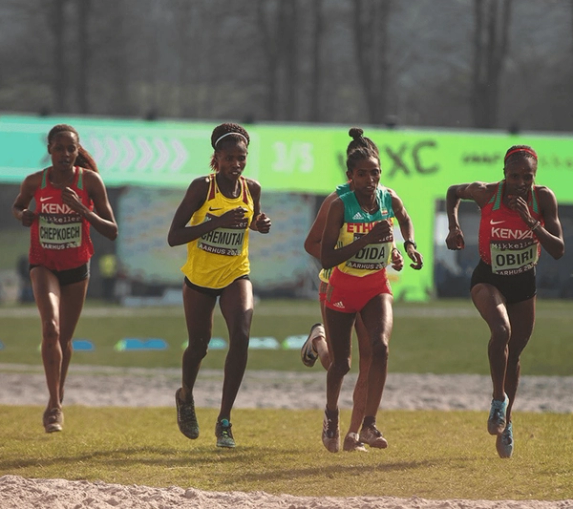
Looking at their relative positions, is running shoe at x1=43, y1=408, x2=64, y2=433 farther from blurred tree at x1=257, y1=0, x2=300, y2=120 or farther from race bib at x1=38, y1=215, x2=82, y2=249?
blurred tree at x1=257, y1=0, x2=300, y2=120

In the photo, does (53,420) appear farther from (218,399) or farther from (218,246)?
(218,399)

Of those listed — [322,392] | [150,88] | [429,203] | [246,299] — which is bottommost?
[322,392]

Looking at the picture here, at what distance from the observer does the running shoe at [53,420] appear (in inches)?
349

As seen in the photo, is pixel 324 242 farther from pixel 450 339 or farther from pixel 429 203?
pixel 429 203

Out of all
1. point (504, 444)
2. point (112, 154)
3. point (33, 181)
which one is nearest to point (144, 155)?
point (112, 154)

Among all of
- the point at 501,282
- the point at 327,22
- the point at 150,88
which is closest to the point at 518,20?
the point at 327,22

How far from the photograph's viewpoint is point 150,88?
5725cm

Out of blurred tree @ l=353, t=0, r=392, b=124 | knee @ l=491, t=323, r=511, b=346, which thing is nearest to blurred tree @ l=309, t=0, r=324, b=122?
blurred tree @ l=353, t=0, r=392, b=124

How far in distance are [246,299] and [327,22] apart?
40.7 meters

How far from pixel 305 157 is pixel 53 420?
75.3 feet

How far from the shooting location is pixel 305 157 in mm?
31422

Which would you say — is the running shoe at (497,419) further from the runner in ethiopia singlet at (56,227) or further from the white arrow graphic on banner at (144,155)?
the white arrow graphic on banner at (144,155)

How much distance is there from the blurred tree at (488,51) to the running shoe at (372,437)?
37.6 meters

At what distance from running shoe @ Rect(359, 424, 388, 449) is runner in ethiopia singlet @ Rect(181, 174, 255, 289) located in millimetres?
1541
